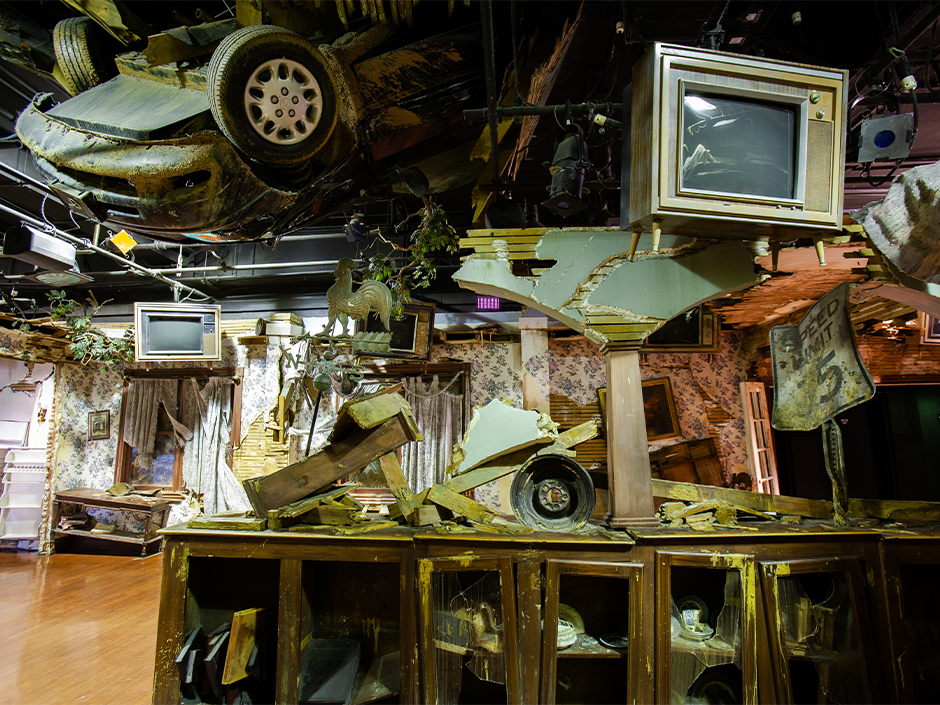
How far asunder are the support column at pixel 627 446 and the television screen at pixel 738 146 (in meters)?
1.01

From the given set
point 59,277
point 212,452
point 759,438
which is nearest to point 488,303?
point 759,438

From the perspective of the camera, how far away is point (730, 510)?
2709 mm

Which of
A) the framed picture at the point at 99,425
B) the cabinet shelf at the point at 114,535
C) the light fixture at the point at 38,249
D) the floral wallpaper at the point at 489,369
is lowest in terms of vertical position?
the cabinet shelf at the point at 114,535

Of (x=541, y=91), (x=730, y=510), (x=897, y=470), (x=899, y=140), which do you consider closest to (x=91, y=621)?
(x=730, y=510)

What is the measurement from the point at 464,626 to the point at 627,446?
1.34 m

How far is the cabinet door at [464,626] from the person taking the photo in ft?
7.84

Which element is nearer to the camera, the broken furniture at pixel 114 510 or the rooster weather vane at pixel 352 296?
the rooster weather vane at pixel 352 296

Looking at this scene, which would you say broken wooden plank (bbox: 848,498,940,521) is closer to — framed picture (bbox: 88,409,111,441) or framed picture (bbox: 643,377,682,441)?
framed picture (bbox: 643,377,682,441)

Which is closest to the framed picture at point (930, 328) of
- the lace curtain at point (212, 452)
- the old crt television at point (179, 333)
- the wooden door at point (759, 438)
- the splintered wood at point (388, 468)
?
the wooden door at point (759, 438)

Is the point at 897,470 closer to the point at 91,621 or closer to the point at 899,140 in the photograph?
the point at 899,140

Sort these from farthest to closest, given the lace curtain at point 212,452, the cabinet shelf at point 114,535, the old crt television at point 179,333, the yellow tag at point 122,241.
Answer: the cabinet shelf at point 114,535
the lace curtain at point 212,452
the old crt television at point 179,333
the yellow tag at point 122,241

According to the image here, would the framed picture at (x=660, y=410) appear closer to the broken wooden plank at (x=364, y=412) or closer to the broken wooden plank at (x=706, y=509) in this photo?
the broken wooden plank at (x=706, y=509)

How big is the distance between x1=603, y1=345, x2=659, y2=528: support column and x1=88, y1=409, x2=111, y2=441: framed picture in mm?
8865

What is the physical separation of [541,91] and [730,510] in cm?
290
